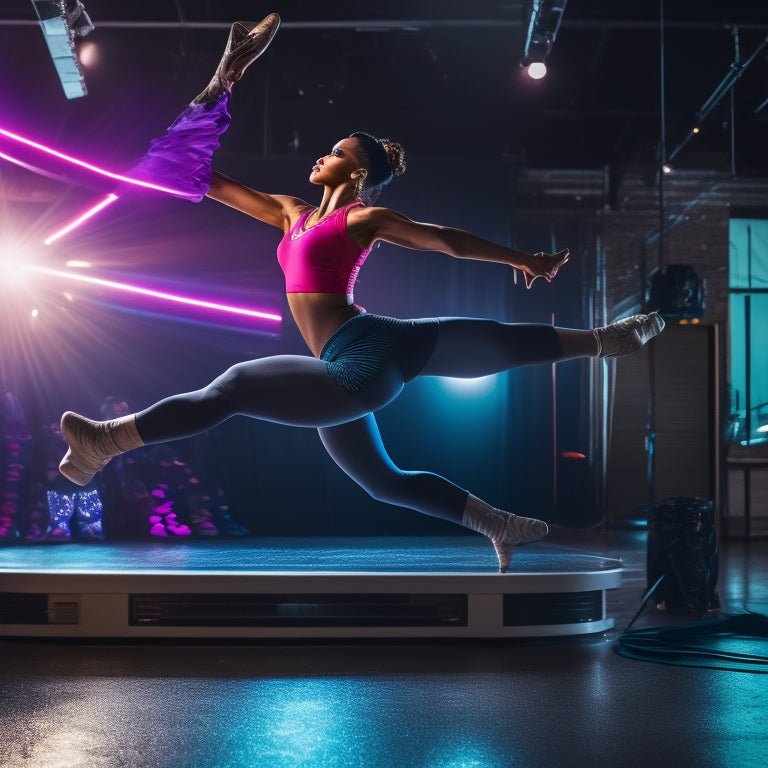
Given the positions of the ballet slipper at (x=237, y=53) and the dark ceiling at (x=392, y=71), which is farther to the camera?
the dark ceiling at (x=392, y=71)

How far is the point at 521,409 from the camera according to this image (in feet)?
22.3

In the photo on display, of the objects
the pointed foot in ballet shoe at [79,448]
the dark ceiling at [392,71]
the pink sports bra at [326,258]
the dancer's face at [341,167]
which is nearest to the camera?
the pointed foot in ballet shoe at [79,448]

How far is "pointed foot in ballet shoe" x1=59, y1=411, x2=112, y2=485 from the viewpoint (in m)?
2.51

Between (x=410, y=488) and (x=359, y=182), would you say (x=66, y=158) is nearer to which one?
(x=359, y=182)

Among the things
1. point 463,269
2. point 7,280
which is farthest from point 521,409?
point 7,280

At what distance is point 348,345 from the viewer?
2699mm

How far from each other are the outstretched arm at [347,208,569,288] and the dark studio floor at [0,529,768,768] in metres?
1.15

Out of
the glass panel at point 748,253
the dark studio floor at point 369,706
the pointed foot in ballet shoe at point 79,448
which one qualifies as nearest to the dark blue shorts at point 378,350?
the pointed foot in ballet shoe at point 79,448

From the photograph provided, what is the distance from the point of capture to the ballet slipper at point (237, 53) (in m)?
2.94

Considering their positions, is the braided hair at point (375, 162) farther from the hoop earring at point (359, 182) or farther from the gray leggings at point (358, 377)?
the gray leggings at point (358, 377)

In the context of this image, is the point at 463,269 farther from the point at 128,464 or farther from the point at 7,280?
the point at 7,280

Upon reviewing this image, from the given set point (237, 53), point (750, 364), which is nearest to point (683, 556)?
point (237, 53)

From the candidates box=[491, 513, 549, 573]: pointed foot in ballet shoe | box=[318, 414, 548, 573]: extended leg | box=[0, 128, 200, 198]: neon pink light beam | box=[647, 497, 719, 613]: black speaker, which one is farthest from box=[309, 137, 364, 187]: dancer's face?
box=[647, 497, 719, 613]: black speaker

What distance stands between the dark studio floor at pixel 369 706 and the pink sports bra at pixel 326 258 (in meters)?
1.13
